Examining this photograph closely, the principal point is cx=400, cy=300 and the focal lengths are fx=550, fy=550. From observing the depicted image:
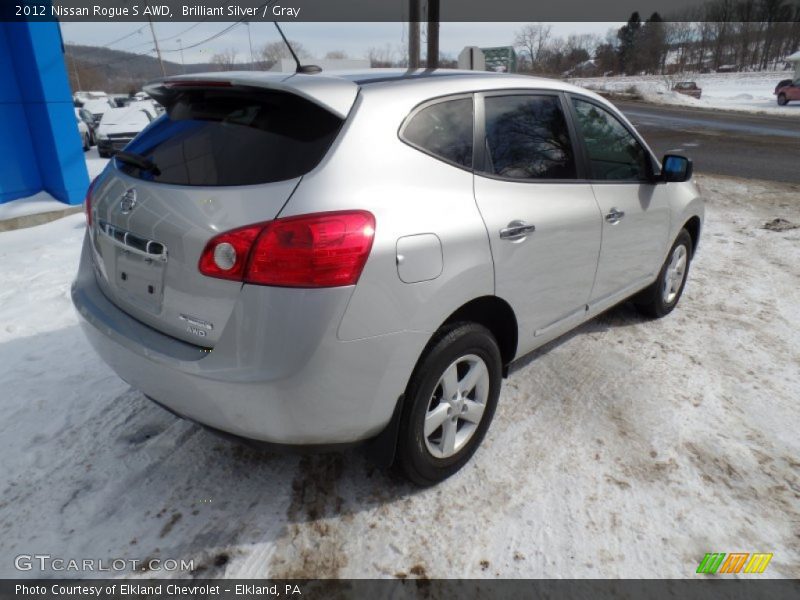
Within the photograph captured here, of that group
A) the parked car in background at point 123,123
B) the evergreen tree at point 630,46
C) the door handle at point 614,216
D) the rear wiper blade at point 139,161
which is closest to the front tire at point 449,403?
the door handle at point 614,216

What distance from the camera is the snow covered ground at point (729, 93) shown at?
34.2 meters

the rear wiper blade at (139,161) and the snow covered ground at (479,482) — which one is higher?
the rear wiper blade at (139,161)

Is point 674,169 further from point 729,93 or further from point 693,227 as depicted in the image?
point 729,93

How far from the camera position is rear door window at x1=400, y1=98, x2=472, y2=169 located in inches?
87.7

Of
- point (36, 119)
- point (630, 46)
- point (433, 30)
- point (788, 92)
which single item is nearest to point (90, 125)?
point (433, 30)

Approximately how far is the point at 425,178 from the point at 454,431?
3.72 feet

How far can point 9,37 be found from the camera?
7.37 metres

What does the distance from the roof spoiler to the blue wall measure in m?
6.43

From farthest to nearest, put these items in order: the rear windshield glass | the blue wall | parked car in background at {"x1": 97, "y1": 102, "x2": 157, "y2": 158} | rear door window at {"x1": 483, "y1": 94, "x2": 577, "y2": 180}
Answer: parked car in background at {"x1": 97, "y1": 102, "x2": 157, "y2": 158} → the blue wall → rear door window at {"x1": 483, "y1": 94, "x2": 577, "y2": 180} → the rear windshield glass

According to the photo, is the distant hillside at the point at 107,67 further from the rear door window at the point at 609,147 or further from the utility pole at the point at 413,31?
the rear door window at the point at 609,147

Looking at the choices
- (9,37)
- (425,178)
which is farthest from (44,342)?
(9,37)

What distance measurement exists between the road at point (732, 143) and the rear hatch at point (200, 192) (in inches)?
235

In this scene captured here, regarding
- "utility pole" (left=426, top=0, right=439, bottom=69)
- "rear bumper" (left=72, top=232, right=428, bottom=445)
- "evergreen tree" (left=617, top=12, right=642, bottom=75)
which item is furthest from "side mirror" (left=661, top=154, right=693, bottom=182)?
"evergreen tree" (left=617, top=12, right=642, bottom=75)

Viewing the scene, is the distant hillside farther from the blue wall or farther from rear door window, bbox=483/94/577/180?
rear door window, bbox=483/94/577/180
